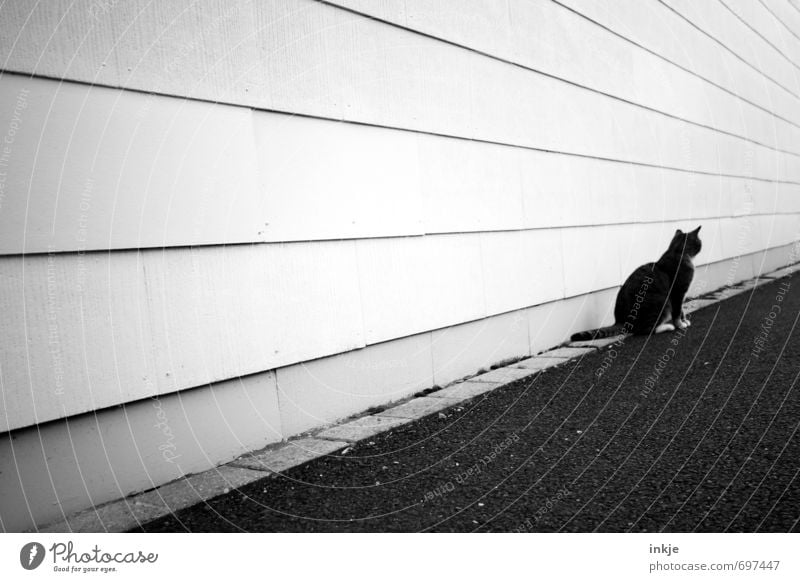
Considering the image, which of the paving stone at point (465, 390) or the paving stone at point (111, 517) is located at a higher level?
the paving stone at point (111, 517)

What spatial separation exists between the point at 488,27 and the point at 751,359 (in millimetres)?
3084

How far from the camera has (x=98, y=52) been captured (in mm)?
2588

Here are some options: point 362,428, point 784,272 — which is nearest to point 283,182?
point 362,428

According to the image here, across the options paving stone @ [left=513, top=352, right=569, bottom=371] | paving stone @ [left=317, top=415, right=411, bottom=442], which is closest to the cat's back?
paving stone @ [left=513, top=352, right=569, bottom=371]

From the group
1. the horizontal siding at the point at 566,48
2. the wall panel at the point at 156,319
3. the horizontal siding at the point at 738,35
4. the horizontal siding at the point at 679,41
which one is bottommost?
the wall panel at the point at 156,319

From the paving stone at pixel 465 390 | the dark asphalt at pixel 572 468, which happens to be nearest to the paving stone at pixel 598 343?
the dark asphalt at pixel 572 468

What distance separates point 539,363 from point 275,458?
2.68 metres

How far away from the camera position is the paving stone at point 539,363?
5.00 m

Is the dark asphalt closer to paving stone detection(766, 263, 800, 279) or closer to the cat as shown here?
the cat

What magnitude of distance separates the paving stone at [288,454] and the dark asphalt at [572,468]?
0.09m

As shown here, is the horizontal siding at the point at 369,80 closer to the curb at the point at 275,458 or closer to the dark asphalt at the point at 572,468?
the curb at the point at 275,458

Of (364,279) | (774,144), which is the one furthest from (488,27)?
(774,144)

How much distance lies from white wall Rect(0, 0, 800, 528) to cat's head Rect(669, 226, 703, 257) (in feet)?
2.06

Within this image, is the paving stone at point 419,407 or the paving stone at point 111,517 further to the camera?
the paving stone at point 419,407
